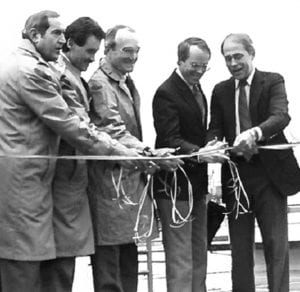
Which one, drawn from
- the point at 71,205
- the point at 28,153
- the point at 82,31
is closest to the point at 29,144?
the point at 28,153

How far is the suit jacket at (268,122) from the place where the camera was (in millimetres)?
6105

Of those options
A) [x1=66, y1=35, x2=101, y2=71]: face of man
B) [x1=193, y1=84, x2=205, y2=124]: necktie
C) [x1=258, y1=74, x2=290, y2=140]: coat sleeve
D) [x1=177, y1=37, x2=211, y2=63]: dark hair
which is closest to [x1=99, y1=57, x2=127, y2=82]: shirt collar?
[x1=66, y1=35, x2=101, y2=71]: face of man

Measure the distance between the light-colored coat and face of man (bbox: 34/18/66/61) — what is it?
51cm

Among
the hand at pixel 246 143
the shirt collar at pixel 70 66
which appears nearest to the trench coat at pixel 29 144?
the shirt collar at pixel 70 66

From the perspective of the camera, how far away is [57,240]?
5.32 meters

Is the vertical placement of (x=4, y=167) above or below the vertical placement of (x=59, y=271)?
above

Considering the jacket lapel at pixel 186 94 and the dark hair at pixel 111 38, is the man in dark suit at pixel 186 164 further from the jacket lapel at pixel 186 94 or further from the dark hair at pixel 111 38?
the dark hair at pixel 111 38

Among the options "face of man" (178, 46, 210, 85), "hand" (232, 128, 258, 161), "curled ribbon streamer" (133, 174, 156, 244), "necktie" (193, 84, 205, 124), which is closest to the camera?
"curled ribbon streamer" (133, 174, 156, 244)

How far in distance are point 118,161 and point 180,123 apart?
70cm

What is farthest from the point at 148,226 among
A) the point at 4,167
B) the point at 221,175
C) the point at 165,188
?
the point at 4,167

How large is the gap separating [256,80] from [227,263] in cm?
529

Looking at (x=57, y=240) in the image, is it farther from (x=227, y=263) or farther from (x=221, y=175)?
(x=227, y=263)

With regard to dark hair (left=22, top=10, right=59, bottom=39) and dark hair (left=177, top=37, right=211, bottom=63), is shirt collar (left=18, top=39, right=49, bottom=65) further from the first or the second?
dark hair (left=177, top=37, right=211, bottom=63)

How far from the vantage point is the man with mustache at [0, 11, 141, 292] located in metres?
5.10
